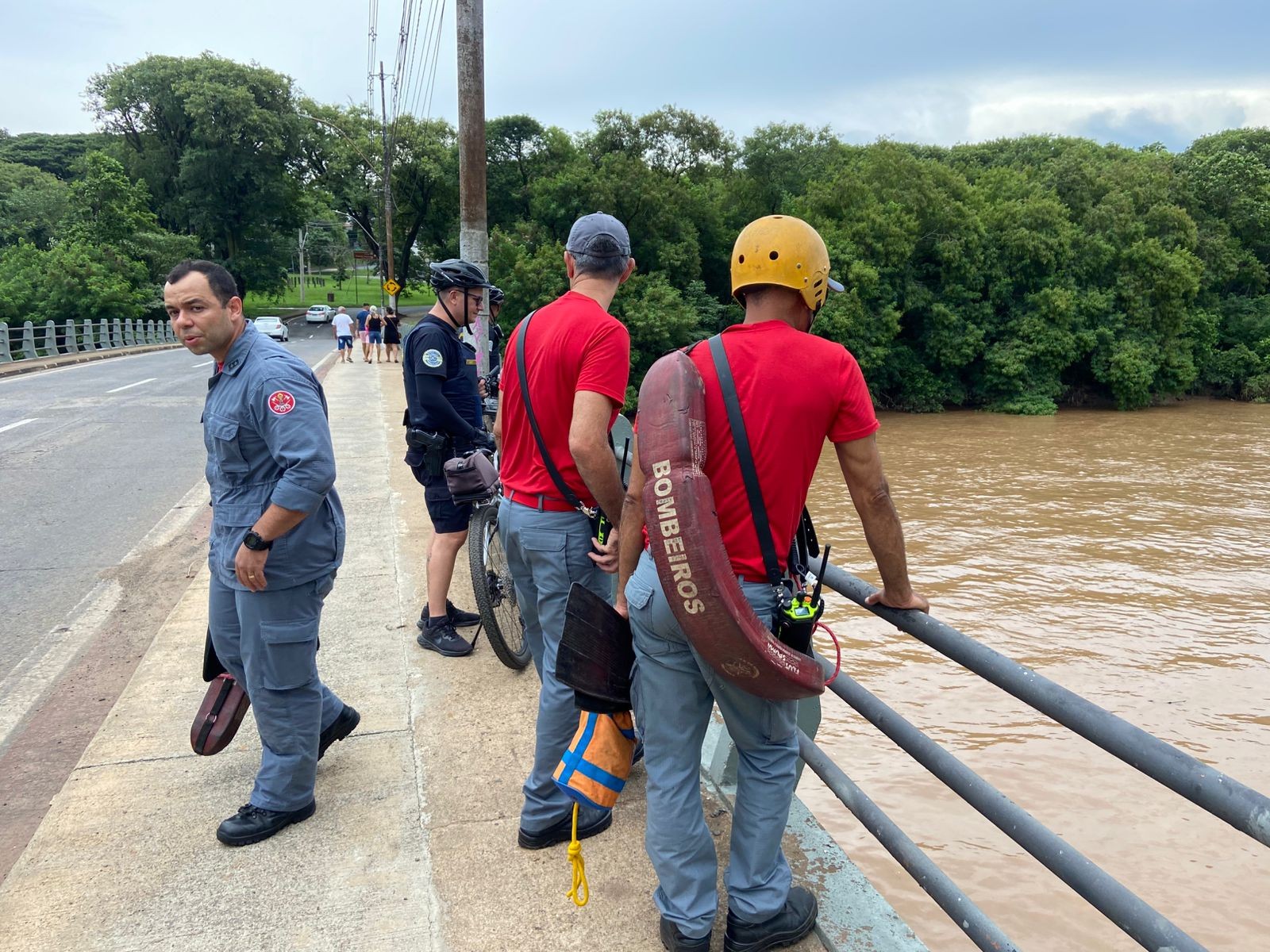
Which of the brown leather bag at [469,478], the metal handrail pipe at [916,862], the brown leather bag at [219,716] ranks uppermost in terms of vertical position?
the brown leather bag at [469,478]

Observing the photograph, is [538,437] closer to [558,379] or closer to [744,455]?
[558,379]

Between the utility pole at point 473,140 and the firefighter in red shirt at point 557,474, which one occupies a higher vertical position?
the utility pole at point 473,140

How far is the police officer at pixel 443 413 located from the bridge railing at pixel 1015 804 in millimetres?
2250

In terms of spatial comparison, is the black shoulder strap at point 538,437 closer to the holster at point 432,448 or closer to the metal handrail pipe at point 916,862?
the metal handrail pipe at point 916,862

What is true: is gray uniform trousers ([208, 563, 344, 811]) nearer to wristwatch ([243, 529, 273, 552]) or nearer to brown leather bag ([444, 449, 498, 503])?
wristwatch ([243, 529, 273, 552])

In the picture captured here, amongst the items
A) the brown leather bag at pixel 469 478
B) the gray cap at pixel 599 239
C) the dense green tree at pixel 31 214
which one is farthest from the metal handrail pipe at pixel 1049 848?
the dense green tree at pixel 31 214

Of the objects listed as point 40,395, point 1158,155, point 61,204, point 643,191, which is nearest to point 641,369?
Result: point 643,191

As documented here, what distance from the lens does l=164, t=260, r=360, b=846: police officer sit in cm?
269

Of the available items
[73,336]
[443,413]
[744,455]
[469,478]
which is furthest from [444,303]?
[73,336]

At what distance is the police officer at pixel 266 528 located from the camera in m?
2.69

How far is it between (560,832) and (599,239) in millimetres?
1834

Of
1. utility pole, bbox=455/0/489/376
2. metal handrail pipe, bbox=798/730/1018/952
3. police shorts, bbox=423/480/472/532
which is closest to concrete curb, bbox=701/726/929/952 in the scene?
metal handrail pipe, bbox=798/730/1018/952

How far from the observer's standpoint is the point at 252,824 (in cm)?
285

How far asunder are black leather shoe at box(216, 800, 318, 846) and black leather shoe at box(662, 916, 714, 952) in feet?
4.36
